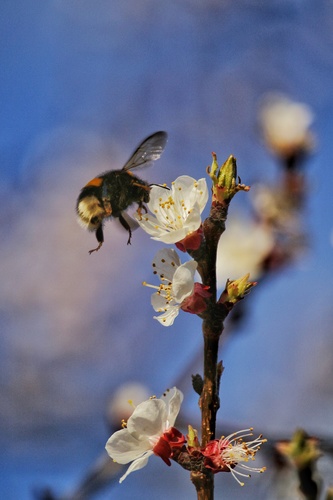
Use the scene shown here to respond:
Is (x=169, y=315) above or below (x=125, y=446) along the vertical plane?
above

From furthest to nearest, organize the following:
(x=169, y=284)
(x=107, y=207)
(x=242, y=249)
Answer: (x=242, y=249) → (x=107, y=207) → (x=169, y=284)

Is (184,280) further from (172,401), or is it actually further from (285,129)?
(285,129)

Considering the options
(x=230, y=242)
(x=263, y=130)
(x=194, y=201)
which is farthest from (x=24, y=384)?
(x=194, y=201)

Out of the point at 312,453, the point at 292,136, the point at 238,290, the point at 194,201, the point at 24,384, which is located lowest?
the point at 312,453

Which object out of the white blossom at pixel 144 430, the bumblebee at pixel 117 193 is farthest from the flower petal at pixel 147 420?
the bumblebee at pixel 117 193

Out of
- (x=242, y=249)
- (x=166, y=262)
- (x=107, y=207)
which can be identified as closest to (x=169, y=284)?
(x=166, y=262)

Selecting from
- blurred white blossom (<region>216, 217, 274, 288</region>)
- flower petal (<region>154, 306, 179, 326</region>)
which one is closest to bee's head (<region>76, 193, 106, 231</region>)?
flower petal (<region>154, 306, 179, 326</region>)

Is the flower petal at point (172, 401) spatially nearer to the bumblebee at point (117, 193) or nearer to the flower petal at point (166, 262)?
the flower petal at point (166, 262)

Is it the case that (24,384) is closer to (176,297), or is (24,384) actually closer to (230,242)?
(230,242)
